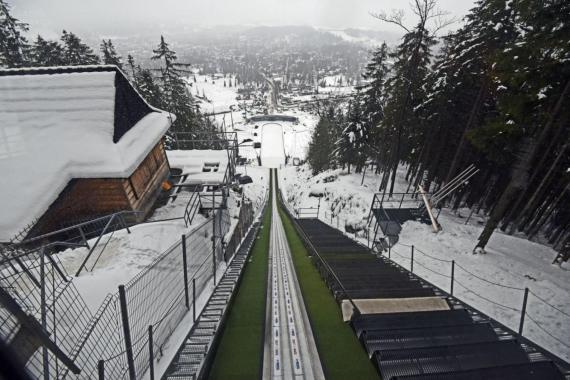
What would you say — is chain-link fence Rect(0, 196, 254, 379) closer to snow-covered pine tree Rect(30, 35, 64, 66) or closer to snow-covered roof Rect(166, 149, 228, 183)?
snow-covered roof Rect(166, 149, 228, 183)

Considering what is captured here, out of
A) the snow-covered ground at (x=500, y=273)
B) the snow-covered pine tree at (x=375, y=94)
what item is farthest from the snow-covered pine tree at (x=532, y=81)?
the snow-covered pine tree at (x=375, y=94)

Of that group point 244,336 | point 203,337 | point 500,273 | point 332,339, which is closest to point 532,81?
point 500,273

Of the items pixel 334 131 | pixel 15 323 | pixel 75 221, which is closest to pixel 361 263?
pixel 15 323

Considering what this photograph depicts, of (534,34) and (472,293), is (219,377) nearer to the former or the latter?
(472,293)

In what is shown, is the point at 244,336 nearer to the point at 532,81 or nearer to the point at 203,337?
the point at 203,337

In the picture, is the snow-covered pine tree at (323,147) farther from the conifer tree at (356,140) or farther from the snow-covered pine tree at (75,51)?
the snow-covered pine tree at (75,51)

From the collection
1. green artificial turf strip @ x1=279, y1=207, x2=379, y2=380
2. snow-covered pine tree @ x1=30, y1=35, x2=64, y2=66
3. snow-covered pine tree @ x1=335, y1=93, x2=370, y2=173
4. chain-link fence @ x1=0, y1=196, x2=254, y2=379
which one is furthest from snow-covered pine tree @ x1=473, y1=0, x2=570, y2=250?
snow-covered pine tree @ x1=30, y1=35, x2=64, y2=66
